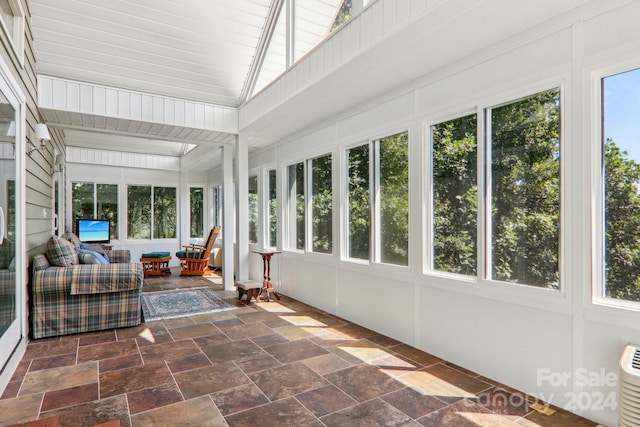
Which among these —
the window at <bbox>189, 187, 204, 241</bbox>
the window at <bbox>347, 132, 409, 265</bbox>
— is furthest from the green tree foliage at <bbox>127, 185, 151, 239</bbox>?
the window at <bbox>347, 132, 409, 265</bbox>

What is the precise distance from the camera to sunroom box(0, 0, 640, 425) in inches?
85.6

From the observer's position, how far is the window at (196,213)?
31.8 feet

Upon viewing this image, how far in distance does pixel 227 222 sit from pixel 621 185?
5.39 m

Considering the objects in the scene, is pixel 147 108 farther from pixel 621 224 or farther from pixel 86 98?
pixel 621 224

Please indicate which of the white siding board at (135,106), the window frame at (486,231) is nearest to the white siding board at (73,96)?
the white siding board at (135,106)

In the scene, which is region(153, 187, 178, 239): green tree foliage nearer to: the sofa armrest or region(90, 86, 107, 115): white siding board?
the sofa armrest

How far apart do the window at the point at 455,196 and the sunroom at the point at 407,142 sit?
2 centimetres

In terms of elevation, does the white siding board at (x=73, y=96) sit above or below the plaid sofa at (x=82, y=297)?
above

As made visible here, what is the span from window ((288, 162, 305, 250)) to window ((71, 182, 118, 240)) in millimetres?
5426

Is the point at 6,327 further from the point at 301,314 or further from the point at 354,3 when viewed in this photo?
the point at 354,3

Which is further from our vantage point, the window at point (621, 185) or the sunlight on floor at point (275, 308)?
the sunlight on floor at point (275, 308)

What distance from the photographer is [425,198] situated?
331 cm

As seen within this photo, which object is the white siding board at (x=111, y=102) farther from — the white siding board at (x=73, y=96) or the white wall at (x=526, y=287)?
the white wall at (x=526, y=287)

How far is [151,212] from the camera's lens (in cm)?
931
